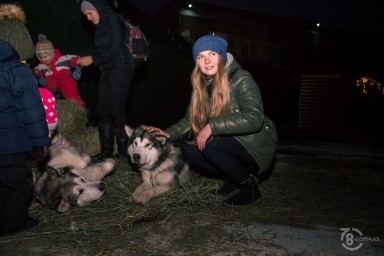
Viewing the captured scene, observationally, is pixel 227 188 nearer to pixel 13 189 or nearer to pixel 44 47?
pixel 13 189

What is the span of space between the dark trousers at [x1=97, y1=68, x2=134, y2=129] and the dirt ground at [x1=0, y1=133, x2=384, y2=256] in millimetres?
1759

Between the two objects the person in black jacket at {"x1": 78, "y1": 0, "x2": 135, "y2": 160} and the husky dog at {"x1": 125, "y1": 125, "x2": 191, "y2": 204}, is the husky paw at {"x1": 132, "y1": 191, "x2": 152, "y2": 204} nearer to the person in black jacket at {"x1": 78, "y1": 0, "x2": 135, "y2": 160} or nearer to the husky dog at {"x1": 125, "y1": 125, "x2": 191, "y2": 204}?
the husky dog at {"x1": 125, "y1": 125, "x2": 191, "y2": 204}

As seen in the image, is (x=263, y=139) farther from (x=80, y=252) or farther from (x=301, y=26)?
(x=301, y=26)

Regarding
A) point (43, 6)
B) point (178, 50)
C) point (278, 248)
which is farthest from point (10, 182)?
point (178, 50)

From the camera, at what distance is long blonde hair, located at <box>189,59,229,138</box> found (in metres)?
3.87

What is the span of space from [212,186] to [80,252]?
7.22 feet

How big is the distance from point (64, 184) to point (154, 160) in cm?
112

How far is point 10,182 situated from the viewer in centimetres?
313

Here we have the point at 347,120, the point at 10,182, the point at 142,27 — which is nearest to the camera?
the point at 10,182

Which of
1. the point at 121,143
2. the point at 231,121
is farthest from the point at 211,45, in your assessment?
the point at 121,143

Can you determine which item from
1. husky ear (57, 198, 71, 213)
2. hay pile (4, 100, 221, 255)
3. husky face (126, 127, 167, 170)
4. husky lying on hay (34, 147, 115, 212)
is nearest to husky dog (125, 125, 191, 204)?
husky face (126, 127, 167, 170)

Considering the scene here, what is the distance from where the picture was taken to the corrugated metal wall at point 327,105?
51.9 feet

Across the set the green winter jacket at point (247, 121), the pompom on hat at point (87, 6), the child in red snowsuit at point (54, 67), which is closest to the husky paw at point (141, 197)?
the green winter jacket at point (247, 121)

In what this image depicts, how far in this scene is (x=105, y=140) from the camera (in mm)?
5695
